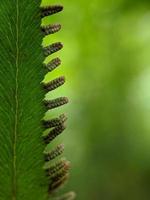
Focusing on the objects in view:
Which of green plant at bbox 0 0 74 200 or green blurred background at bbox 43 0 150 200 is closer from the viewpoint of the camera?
green plant at bbox 0 0 74 200

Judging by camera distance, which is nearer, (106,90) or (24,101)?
(24,101)

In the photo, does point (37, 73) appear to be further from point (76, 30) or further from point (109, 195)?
point (109, 195)

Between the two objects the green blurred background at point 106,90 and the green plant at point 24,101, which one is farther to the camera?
the green blurred background at point 106,90

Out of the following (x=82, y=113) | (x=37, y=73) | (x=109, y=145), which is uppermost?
(x=37, y=73)

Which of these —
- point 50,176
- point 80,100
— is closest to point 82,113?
point 80,100
